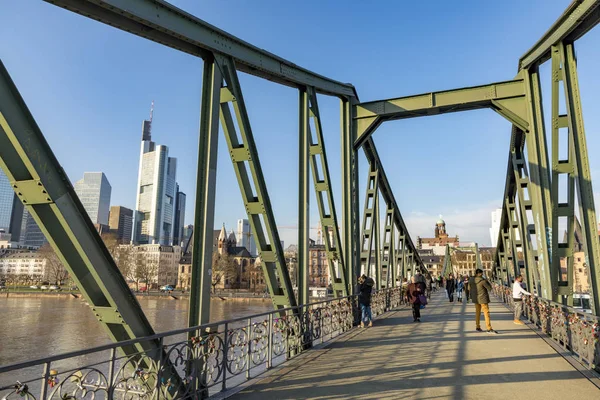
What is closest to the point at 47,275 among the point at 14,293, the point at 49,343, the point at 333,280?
the point at 14,293

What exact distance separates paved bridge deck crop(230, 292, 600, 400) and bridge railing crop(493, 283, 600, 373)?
0.94ft

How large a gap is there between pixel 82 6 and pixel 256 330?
4.94 metres

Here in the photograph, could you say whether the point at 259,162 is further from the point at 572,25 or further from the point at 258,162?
the point at 572,25

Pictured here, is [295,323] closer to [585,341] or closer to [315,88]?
[585,341]

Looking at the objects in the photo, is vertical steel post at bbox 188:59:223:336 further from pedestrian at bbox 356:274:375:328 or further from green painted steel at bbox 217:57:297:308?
pedestrian at bbox 356:274:375:328

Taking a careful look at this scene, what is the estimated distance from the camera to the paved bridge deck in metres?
4.95

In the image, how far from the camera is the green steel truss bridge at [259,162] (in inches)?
146

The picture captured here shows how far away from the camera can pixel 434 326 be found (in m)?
11.2

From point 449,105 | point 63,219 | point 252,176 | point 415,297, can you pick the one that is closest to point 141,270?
point 415,297

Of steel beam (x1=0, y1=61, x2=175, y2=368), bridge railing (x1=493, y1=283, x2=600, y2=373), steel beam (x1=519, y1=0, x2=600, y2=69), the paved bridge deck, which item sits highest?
steel beam (x1=519, y1=0, x2=600, y2=69)

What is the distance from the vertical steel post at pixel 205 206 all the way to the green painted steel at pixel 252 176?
0.47 metres

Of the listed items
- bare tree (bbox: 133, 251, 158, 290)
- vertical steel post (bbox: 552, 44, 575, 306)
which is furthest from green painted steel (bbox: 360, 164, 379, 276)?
bare tree (bbox: 133, 251, 158, 290)

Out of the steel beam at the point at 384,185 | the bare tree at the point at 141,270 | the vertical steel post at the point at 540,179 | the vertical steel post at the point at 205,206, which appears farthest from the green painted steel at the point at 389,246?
the bare tree at the point at 141,270

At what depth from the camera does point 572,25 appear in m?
7.11
